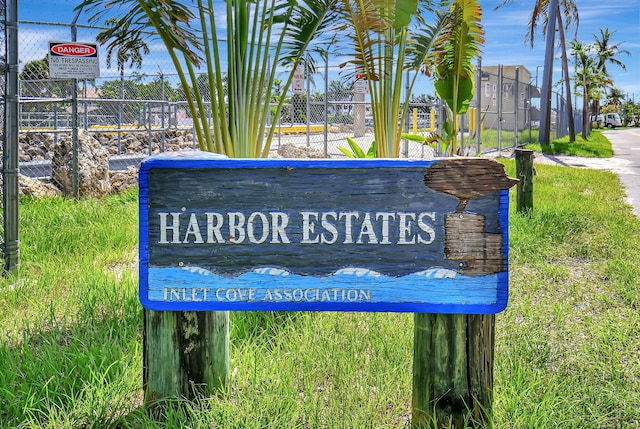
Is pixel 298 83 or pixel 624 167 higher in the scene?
pixel 298 83

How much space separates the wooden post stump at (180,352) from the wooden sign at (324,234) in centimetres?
20

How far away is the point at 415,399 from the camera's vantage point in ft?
8.54

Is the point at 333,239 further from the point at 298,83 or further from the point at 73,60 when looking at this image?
the point at 298,83

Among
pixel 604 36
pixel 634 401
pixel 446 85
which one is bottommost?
pixel 634 401

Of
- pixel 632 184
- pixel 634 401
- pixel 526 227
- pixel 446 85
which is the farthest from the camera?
pixel 632 184

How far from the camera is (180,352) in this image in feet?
8.79

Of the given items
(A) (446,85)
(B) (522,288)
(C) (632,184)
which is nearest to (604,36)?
(C) (632,184)

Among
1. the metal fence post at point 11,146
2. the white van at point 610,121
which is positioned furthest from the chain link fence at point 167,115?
the white van at point 610,121

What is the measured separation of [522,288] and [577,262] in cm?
130

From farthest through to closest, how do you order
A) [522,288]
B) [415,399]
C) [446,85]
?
[446,85], [522,288], [415,399]

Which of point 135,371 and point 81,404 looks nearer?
point 81,404

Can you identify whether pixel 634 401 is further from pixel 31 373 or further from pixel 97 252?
pixel 97 252

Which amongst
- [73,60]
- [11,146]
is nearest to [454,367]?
[11,146]

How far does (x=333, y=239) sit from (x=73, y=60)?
7563 millimetres
